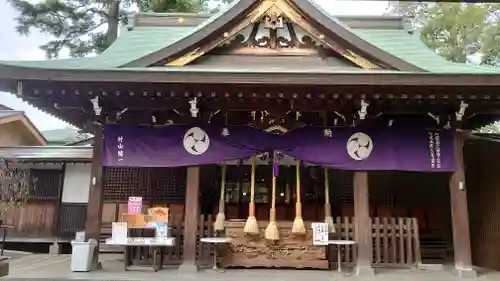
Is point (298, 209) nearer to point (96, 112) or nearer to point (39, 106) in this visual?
point (96, 112)

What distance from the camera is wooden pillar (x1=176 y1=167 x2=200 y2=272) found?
769 cm

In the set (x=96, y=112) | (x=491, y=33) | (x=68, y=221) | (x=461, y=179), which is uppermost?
(x=491, y=33)

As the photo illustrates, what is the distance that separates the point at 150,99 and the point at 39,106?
7.67ft

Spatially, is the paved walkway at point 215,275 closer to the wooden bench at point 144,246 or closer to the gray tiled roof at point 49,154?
the wooden bench at point 144,246

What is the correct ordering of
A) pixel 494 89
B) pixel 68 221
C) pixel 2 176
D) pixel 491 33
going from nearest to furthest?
pixel 494 89
pixel 2 176
pixel 68 221
pixel 491 33

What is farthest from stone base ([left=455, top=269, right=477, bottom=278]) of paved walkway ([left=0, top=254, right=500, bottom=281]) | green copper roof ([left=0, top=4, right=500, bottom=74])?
green copper roof ([left=0, top=4, right=500, bottom=74])

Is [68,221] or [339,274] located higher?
[68,221]

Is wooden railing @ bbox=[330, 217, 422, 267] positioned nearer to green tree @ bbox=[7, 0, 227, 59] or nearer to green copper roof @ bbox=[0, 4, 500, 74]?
green copper roof @ bbox=[0, 4, 500, 74]

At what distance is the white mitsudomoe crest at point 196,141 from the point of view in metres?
7.97

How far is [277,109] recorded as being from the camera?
26.2 ft

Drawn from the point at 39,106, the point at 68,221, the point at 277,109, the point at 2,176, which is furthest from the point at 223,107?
the point at 68,221

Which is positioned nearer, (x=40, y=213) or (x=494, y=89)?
(x=494, y=89)

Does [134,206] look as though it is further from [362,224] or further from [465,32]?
[465,32]

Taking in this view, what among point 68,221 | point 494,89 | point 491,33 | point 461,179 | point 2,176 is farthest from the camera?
point 491,33
